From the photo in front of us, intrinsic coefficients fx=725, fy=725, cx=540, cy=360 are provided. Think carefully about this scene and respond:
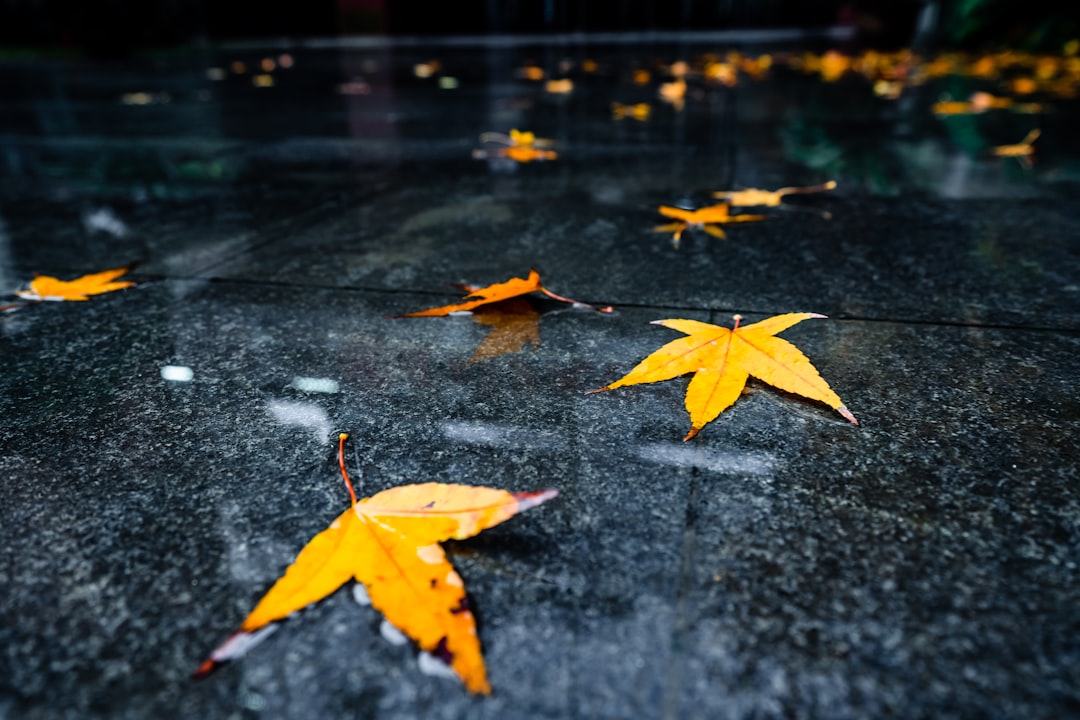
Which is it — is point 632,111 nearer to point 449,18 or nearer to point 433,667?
point 433,667

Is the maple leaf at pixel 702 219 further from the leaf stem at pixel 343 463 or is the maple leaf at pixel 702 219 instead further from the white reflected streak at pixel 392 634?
the white reflected streak at pixel 392 634

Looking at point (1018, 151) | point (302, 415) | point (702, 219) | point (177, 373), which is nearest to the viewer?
point (302, 415)

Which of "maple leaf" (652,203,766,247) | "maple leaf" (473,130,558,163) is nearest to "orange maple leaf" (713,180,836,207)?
"maple leaf" (652,203,766,247)

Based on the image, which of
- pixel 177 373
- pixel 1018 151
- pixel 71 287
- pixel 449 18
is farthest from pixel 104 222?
pixel 449 18

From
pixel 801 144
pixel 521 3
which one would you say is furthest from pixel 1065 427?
pixel 521 3

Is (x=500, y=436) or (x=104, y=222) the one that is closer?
(x=500, y=436)

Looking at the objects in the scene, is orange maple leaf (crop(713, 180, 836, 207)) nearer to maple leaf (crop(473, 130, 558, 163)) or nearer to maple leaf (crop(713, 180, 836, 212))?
maple leaf (crop(713, 180, 836, 212))

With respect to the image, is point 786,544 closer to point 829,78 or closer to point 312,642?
point 312,642
